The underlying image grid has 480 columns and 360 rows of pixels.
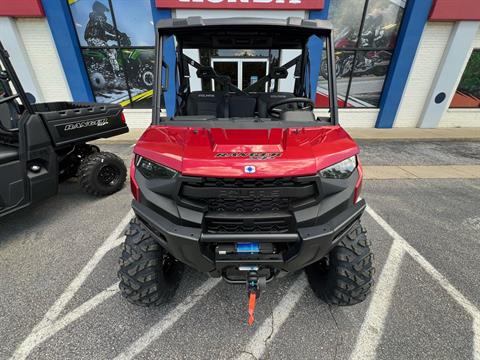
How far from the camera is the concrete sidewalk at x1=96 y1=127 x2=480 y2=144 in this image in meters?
7.40

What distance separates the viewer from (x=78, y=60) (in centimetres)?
766

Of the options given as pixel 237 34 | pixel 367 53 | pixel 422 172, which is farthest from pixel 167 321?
pixel 367 53

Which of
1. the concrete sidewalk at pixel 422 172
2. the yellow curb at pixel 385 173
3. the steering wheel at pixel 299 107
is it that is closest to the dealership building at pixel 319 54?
the yellow curb at pixel 385 173

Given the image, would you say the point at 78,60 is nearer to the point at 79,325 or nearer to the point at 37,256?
the point at 37,256

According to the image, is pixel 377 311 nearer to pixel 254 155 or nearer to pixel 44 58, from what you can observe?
pixel 254 155

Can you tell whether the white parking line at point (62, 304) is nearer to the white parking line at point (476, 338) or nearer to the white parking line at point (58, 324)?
the white parking line at point (58, 324)

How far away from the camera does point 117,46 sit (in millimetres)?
7910

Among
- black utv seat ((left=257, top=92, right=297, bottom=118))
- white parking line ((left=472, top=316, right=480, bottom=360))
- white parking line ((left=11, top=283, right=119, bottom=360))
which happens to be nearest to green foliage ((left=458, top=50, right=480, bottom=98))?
black utv seat ((left=257, top=92, right=297, bottom=118))

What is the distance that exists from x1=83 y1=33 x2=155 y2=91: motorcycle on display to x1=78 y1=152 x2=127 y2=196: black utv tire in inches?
214

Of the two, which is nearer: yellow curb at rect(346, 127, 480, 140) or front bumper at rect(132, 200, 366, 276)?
front bumper at rect(132, 200, 366, 276)

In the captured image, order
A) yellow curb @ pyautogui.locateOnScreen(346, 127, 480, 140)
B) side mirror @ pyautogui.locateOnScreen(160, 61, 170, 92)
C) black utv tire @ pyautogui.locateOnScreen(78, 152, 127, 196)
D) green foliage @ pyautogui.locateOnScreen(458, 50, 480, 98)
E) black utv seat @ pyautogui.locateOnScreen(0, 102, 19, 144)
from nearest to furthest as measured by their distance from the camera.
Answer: side mirror @ pyautogui.locateOnScreen(160, 61, 170, 92), black utv seat @ pyautogui.locateOnScreen(0, 102, 19, 144), black utv tire @ pyautogui.locateOnScreen(78, 152, 127, 196), yellow curb @ pyautogui.locateOnScreen(346, 127, 480, 140), green foliage @ pyautogui.locateOnScreen(458, 50, 480, 98)

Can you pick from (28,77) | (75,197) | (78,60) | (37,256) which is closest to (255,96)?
(37,256)

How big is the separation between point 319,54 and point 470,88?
6.61 m

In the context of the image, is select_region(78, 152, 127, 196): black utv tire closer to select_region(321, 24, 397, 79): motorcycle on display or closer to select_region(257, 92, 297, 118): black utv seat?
select_region(257, 92, 297, 118): black utv seat
